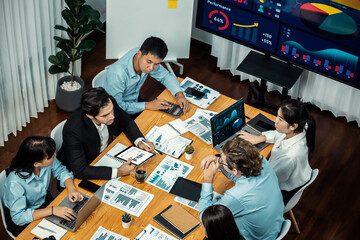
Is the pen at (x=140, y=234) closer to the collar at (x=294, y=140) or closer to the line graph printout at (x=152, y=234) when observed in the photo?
the line graph printout at (x=152, y=234)

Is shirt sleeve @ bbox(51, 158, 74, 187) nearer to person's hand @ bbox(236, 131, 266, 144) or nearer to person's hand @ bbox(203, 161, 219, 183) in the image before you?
person's hand @ bbox(203, 161, 219, 183)

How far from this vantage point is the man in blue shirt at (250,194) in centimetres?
326

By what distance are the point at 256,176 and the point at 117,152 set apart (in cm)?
110

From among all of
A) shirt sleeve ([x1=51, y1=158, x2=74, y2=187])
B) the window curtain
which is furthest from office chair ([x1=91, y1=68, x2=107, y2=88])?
the window curtain

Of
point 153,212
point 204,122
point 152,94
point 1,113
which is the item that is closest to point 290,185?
point 204,122

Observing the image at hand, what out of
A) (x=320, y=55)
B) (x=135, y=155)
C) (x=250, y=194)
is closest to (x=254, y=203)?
(x=250, y=194)

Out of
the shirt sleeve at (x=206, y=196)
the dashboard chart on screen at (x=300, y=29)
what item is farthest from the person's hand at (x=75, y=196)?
the dashboard chart on screen at (x=300, y=29)

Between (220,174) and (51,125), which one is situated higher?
(220,174)

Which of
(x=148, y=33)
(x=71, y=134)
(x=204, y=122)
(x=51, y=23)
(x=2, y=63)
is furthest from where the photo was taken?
(x=148, y=33)

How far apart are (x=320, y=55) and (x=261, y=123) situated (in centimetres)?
105

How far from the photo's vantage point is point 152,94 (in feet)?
19.1

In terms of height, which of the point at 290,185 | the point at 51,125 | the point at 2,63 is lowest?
the point at 51,125

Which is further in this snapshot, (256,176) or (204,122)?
(204,122)

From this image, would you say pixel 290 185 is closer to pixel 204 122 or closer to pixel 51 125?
pixel 204 122
